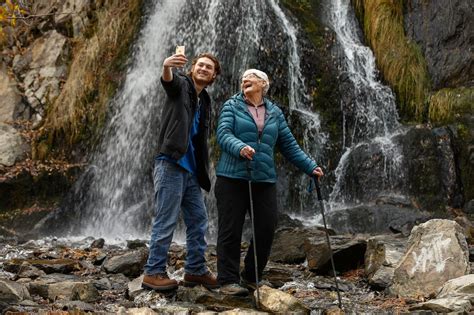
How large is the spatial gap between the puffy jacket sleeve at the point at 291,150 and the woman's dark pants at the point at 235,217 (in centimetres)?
37

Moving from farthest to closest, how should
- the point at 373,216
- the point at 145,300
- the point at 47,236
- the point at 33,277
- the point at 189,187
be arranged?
the point at 47,236 < the point at 373,216 < the point at 33,277 < the point at 189,187 < the point at 145,300

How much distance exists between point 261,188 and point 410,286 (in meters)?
1.65

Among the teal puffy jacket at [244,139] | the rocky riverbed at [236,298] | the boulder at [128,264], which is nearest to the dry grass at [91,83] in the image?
the rocky riverbed at [236,298]

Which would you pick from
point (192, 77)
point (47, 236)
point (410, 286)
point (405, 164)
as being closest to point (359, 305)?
point (410, 286)

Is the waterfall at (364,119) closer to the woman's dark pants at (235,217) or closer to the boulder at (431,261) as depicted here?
the boulder at (431,261)

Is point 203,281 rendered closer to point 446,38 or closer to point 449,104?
point 449,104

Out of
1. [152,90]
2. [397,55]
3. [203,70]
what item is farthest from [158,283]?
[397,55]

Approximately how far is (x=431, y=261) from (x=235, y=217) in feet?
6.27

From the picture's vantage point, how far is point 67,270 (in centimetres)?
683

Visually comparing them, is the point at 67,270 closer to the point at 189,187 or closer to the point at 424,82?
the point at 189,187

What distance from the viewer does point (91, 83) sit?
1343cm

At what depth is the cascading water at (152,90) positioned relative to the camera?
11750 millimetres

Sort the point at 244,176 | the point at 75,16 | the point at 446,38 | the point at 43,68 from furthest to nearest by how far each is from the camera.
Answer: the point at 75,16 → the point at 43,68 → the point at 446,38 → the point at 244,176

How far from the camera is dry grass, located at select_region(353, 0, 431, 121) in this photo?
12.6 metres
